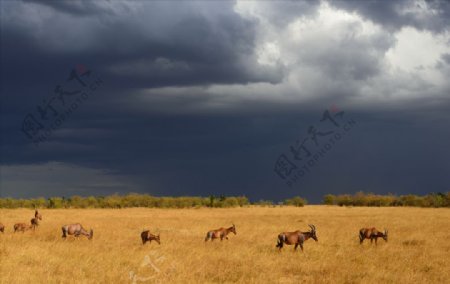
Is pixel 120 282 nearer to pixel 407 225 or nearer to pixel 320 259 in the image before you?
pixel 320 259

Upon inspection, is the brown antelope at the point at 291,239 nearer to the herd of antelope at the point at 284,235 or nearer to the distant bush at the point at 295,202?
the herd of antelope at the point at 284,235

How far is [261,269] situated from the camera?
51.2ft

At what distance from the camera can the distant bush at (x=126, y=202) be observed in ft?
207

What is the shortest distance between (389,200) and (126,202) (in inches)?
1415

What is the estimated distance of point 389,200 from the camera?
70.2m

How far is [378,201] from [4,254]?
60.6 meters

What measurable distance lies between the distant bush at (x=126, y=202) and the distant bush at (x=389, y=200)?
14.2m

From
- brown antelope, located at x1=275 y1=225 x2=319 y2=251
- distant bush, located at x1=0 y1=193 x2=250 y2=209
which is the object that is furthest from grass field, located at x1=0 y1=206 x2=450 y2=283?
distant bush, located at x1=0 y1=193 x2=250 y2=209

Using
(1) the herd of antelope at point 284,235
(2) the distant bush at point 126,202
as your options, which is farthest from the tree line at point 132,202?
(1) the herd of antelope at point 284,235

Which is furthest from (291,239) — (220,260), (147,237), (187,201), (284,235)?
(187,201)

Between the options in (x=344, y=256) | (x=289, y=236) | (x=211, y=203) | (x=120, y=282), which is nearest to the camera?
(x=120, y=282)

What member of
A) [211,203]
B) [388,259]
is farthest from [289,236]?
[211,203]

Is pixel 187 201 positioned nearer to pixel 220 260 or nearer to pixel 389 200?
pixel 389 200

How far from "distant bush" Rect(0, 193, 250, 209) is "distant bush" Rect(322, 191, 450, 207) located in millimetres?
14220
